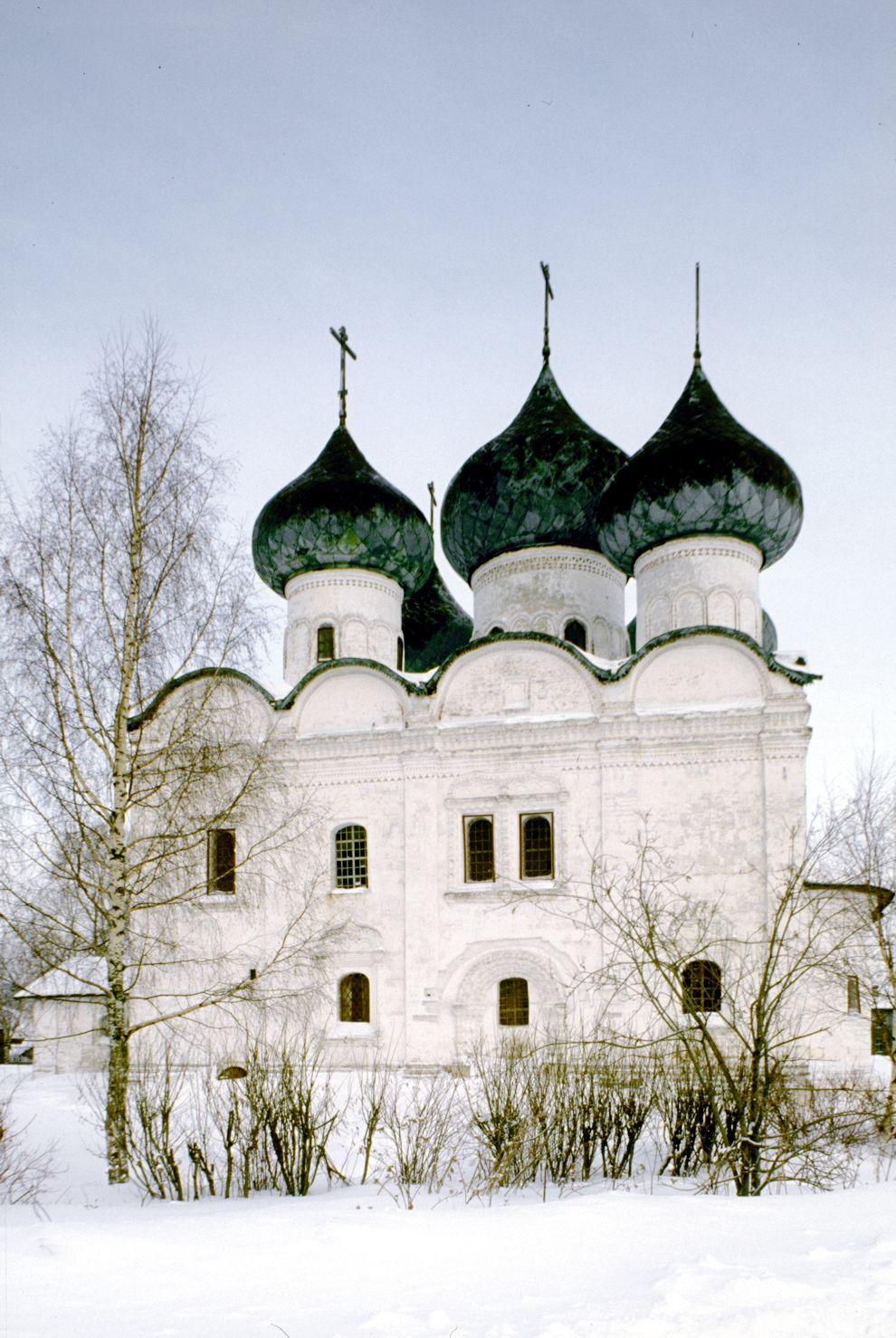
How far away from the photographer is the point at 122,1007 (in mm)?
8305

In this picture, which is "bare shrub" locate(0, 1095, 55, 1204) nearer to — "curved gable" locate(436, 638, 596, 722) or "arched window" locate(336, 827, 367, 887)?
"arched window" locate(336, 827, 367, 887)

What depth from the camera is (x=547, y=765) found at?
15602 mm

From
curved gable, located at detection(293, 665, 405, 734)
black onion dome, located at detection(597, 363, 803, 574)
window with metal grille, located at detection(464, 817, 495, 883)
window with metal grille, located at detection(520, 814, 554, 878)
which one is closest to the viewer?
window with metal grille, located at detection(520, 814, 554, 878)

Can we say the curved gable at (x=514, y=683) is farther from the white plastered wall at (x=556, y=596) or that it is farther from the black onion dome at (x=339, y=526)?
the black onion dome at (x=339, y=526)

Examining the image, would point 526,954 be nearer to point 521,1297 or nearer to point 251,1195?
point 251,1195

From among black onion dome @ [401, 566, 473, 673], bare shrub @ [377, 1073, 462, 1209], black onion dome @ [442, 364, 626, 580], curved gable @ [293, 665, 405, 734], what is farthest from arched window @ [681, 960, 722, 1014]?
black onion dome @ [401, 566, 473, 673]

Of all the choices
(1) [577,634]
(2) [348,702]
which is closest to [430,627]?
(1) [577,634]

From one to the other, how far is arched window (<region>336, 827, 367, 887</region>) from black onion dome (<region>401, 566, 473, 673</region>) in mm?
6521

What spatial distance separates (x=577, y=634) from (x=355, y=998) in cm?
632

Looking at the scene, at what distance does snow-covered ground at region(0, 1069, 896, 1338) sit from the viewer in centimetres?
425

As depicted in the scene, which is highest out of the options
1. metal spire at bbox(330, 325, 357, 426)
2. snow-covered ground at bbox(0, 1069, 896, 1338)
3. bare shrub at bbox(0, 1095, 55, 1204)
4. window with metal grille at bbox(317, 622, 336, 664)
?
metal spire at bbox(330, 325, 357, 426)

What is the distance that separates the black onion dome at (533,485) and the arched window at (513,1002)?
266 inches

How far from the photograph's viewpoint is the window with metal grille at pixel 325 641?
18.4 metres

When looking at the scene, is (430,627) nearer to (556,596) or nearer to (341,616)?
(341,616)
